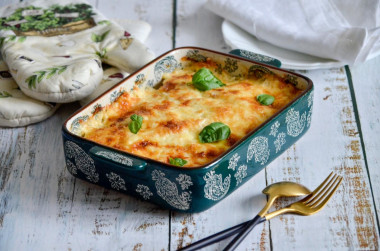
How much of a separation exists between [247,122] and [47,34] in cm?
116

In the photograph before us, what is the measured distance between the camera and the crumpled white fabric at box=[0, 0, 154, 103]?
259 cm

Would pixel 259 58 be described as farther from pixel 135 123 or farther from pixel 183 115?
pixel 135 123

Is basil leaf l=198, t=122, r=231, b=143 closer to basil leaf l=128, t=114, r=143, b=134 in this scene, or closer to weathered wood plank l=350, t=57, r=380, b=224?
basil leaf l=128, t=114, r=143, b=134

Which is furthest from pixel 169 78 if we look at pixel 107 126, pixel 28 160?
pixel 28 160

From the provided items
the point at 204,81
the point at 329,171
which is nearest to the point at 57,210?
the point at 204,81

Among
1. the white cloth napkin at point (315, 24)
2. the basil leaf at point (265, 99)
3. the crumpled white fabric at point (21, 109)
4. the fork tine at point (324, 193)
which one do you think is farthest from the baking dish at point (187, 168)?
the white cloth napkin at point (315, 24)

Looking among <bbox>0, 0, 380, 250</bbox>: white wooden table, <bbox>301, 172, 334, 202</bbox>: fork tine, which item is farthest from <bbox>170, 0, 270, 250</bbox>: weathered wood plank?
<bbox>301, 172, 334, 202</bbox>: fork tine

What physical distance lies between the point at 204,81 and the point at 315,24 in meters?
0.86

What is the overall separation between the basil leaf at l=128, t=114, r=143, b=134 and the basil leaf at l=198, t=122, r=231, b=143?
0.22m

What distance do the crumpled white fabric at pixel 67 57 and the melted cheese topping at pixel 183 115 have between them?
0.79 feet

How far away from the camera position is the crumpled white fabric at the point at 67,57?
259 cm

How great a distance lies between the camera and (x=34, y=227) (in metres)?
2.14

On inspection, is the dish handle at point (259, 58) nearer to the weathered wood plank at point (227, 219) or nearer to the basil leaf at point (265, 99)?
the basil leaf at point (265, 99)

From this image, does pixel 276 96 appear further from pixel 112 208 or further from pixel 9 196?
pixel 9 196
